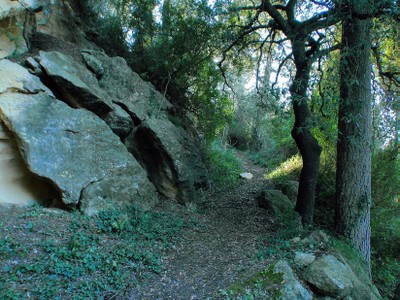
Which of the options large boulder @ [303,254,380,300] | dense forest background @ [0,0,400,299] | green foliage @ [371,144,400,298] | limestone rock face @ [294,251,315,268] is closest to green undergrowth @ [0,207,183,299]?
dense forest background @ [0,0,400,299]

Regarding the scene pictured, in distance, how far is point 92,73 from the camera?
23.2 ft

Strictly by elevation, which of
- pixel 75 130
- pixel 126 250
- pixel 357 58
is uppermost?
pixel 357 58

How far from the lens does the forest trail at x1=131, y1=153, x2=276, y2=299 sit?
153 inches

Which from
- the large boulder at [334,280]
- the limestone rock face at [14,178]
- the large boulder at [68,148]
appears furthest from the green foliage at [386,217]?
the limestone rock face at [14,178]

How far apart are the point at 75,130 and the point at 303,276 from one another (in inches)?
189

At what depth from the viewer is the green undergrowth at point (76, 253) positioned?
10.8ft

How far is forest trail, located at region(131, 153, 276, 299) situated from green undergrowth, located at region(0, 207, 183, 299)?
0.83 ft

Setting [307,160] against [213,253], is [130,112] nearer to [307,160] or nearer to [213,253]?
[213,253]

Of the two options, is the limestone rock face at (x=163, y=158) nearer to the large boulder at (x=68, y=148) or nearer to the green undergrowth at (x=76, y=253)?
the large boulder at (x=68, y=148)

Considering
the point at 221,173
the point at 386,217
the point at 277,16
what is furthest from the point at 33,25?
the point at 386,217

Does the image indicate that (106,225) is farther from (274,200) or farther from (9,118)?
(274,200)

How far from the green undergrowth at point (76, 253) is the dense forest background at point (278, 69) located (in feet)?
11.8

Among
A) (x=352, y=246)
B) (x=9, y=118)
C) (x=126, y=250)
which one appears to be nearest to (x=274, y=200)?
(x=352, y=246)

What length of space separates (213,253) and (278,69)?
4.54 meters
